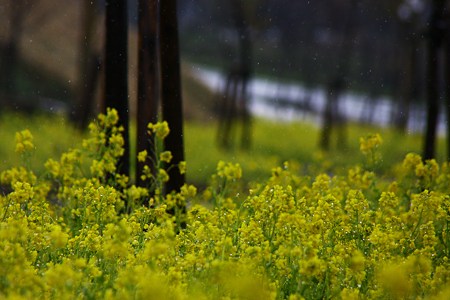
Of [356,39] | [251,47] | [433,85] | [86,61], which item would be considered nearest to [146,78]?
[433,85]

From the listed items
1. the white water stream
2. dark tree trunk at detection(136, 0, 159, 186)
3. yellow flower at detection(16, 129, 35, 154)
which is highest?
dark tree trunk at detection(136, 0, 159, 186)

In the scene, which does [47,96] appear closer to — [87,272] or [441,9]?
[441,9]

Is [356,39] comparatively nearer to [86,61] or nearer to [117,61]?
[86,61]

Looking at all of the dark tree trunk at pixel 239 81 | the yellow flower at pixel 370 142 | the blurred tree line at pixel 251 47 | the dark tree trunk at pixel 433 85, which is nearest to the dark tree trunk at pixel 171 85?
the blurred tree line at pixel 251 47

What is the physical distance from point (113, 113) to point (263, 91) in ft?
177

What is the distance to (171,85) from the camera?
23.5ft

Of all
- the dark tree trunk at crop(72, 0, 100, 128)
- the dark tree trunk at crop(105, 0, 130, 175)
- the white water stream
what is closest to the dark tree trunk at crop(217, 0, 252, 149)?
the dark tree trunk at crop(72, 0, 100, 128)

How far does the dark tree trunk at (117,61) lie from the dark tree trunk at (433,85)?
14.5ft

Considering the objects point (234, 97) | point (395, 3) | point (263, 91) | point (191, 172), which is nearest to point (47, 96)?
point (234, 97)

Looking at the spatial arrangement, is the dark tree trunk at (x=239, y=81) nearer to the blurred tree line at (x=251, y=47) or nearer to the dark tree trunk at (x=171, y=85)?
the blurred tree line at (x=251, y=47)

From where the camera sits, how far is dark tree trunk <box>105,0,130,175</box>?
7.50 m

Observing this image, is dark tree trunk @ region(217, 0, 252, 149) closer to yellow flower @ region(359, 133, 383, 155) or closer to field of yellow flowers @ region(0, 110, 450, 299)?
yellow flower @ region(359, 133, 383, 155)

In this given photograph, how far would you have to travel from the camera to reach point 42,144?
47.6 ft

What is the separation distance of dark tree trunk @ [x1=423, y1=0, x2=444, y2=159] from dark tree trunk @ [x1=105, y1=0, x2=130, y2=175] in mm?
4408
